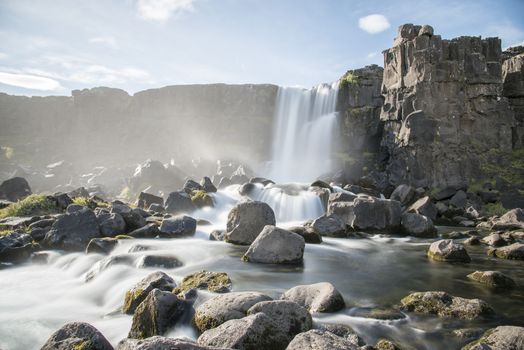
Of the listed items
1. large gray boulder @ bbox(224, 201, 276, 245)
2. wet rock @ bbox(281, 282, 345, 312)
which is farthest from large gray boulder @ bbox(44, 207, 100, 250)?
wet rock @ bbox(281, 282, 345, 312)

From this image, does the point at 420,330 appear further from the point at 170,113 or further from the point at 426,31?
the point at 170,113

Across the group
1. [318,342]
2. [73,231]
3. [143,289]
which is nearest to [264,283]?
[143,289]

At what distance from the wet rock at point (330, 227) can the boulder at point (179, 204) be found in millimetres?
9710

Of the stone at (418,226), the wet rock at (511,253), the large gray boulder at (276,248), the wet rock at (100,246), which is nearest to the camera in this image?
the large gray boulder at (276,248)

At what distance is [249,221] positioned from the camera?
597 inches

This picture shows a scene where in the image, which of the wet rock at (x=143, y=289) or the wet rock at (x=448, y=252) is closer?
the wet rock at (x=143, y=289)

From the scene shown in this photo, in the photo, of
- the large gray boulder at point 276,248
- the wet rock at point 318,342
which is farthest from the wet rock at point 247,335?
the large gray boulder at point 276,248

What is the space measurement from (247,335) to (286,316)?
1.00 meters

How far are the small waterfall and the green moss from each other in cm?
3148

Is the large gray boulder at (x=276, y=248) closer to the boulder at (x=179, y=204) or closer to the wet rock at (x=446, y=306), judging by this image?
the wet rock at (x=446, y=306)

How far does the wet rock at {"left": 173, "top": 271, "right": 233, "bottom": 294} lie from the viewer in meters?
8.67

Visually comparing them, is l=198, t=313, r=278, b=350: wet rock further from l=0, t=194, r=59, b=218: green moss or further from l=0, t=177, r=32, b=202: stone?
l=0, t=177, r=32, b=202: stone

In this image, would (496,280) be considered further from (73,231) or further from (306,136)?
(306,136)

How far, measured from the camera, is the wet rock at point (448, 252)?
42.1ft
